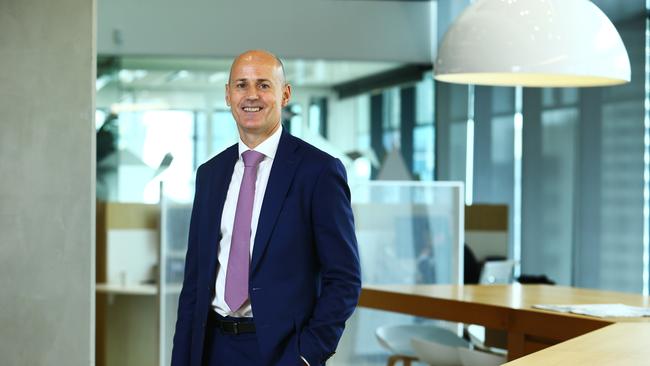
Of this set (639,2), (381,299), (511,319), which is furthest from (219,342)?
(639,2)

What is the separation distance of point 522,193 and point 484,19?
4.57 metres

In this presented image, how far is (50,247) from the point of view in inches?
161

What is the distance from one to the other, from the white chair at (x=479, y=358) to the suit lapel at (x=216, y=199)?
1972mm

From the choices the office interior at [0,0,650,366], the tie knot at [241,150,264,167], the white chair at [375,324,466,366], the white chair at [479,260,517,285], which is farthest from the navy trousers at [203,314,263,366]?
the white chair at [479,260,517,285]

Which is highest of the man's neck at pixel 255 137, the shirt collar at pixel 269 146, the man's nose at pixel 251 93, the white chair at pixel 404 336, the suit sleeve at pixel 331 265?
the man's nose at pixel 251 93

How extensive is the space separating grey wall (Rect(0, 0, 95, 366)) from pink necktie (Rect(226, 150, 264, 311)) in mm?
1550

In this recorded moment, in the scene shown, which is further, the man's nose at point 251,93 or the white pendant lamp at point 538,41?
the white pendant lamp at point 538,41

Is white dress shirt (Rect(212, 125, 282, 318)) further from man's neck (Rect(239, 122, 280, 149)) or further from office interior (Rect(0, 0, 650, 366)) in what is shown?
office interior (Rect(0, 0, 650, 366))

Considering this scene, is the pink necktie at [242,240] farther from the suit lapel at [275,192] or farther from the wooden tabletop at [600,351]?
the wooden tabletop at [600,351]

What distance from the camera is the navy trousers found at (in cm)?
262

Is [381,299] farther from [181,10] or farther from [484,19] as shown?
[181,10]

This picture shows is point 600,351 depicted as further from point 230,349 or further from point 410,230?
point 410,230

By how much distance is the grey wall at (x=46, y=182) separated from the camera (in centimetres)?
406

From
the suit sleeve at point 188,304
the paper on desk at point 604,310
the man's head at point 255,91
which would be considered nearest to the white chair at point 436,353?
the paper on desk at point 604,310
